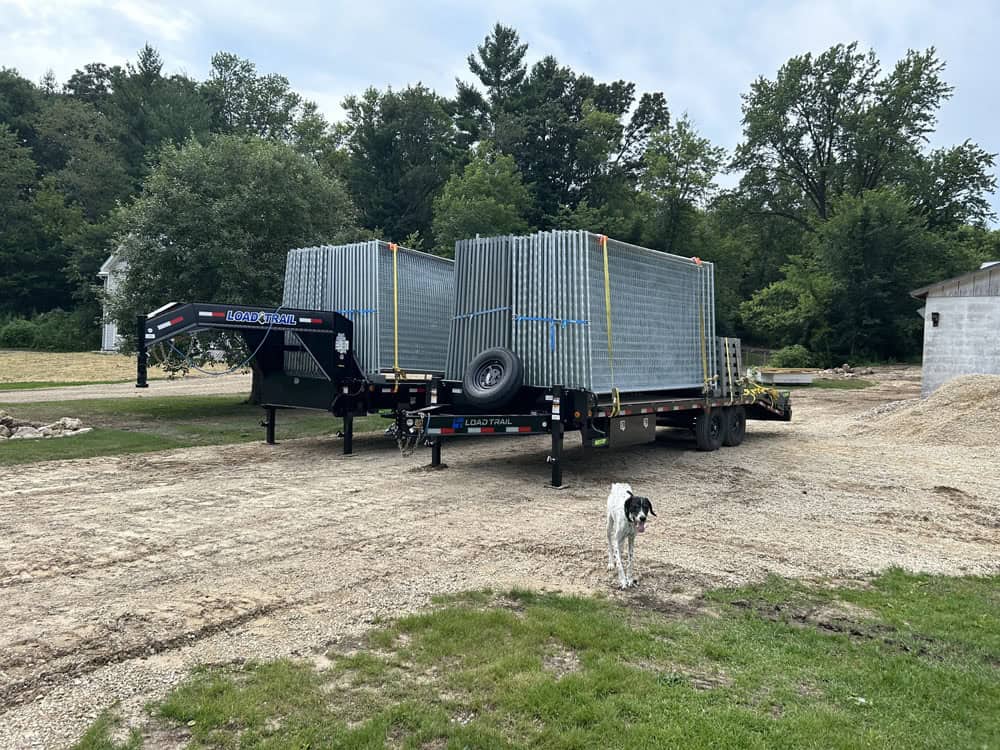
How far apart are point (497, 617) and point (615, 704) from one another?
4.73 feet

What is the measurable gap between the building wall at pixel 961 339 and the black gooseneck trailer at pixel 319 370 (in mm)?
17699

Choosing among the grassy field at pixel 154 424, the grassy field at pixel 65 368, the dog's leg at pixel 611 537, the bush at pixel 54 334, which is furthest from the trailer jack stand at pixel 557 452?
the bush at pixel 54 334

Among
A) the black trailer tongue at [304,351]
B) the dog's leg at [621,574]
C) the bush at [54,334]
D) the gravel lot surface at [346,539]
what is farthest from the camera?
the bush at [54,334]

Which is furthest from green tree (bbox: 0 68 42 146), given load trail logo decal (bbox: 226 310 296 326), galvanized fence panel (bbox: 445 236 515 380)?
galvanized fence panel (bbox: 445 236 515 380)

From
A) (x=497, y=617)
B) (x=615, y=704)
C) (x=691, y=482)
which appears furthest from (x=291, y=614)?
(x=691, y=482)

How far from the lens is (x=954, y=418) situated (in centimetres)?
1628

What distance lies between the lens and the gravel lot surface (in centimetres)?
470

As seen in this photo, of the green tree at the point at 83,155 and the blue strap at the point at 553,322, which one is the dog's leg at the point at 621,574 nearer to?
the blue strap at the point at 553,322

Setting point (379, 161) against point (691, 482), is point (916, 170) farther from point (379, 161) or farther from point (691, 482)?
point (691, 482)

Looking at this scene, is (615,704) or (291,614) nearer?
(615,704)

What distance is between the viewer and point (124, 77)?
2542 inches

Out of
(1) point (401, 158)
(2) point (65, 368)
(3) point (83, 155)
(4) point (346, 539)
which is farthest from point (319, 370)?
(3) point (83, 155)

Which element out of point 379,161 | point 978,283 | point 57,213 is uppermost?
point 379,161

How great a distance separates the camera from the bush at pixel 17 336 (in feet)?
170
